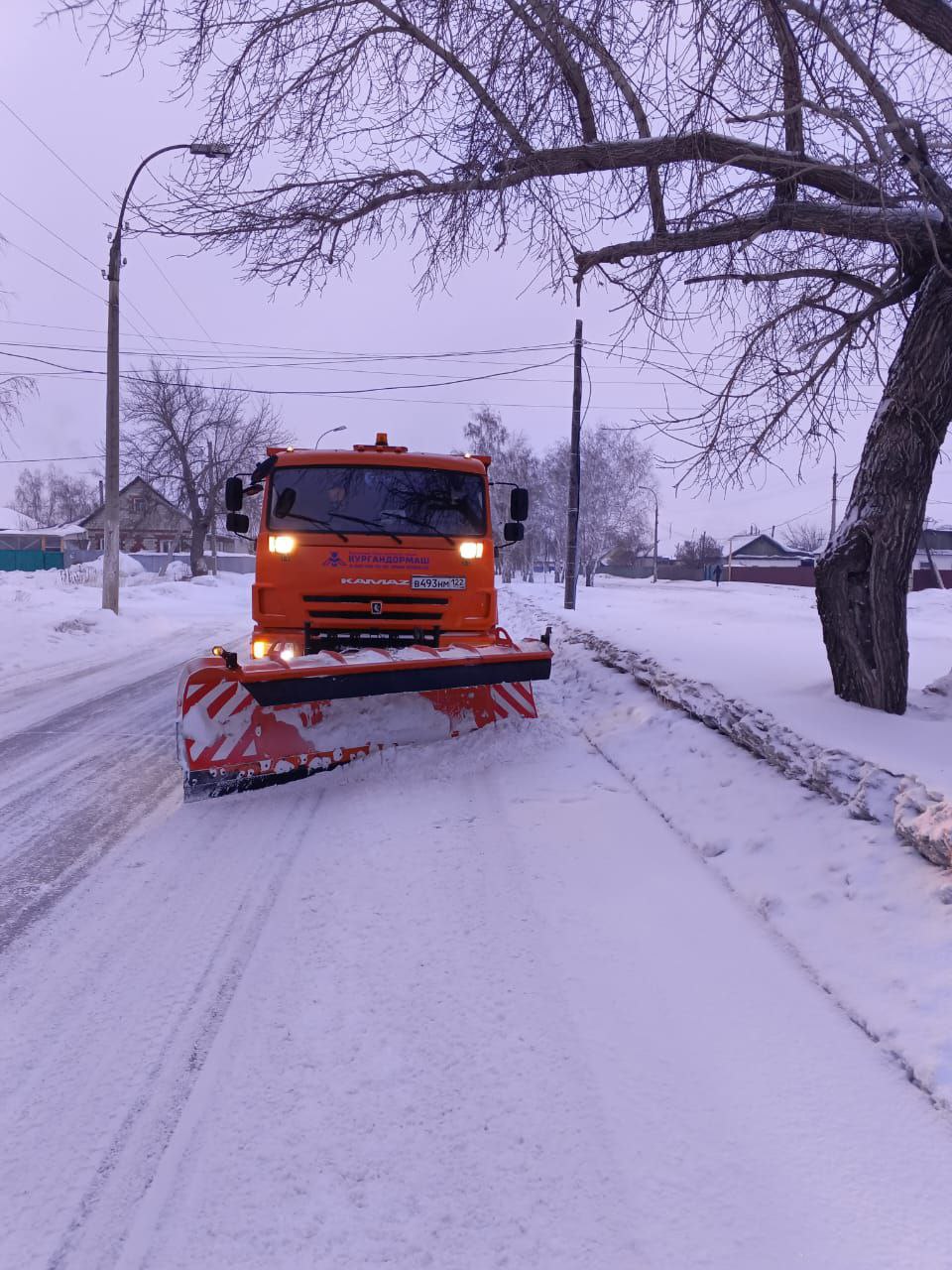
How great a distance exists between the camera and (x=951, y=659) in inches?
402

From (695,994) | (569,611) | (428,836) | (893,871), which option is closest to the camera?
(695,994)

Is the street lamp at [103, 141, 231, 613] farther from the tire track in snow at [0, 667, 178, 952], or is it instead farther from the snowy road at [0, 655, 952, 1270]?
the snowy road at [0, 655, 952, 1270]

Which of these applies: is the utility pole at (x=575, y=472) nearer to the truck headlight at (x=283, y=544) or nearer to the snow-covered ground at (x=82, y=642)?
the snow-covered ground at (x=82, y=642)

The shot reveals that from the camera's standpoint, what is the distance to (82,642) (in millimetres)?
14438

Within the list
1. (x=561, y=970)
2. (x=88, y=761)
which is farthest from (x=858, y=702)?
(x=88, y=761)

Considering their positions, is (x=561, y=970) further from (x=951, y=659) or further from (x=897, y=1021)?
(x=951, y=659)

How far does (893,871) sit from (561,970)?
1.58 meters

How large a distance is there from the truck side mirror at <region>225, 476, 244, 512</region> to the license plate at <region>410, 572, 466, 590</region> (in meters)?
1.78

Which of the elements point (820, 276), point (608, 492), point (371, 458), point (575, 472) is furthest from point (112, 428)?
point (608, 492)

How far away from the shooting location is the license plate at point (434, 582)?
6836 mm

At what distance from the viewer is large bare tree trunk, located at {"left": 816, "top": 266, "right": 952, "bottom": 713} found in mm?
5938

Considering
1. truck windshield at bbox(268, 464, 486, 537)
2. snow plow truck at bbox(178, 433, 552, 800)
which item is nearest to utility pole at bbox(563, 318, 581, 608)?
snow plow truck at bbox(178, 433, 552, 800)

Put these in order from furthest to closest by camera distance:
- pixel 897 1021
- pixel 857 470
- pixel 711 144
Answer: pixel 857 470, pixel 711 144, pixel 897 1021

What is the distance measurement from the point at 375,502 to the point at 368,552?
2.11ft
